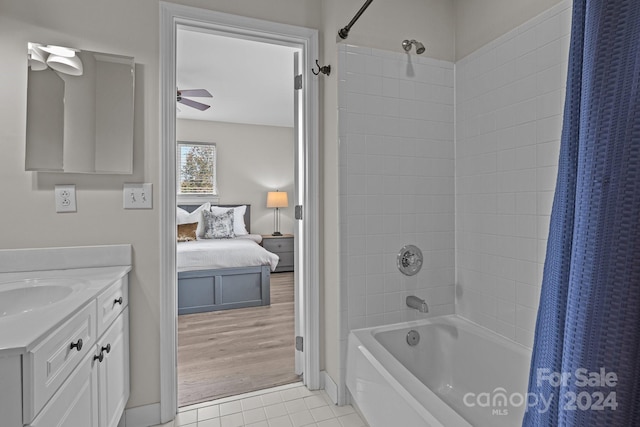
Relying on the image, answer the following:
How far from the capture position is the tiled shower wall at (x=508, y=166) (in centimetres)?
151

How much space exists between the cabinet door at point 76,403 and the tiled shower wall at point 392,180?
1160mm

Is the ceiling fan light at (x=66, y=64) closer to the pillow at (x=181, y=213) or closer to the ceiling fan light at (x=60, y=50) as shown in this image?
the ceiling fan light at (x=60, y=50)

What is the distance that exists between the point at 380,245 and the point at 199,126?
4.90 metres

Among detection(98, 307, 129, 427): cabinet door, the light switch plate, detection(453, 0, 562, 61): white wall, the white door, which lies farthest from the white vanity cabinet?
detection(453, 0, 562, 61): white wall

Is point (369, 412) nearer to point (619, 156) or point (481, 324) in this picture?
point (481, 324)

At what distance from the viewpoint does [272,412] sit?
1843 millimetres

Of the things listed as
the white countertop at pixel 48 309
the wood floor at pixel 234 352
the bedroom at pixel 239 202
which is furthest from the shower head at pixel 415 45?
the wood floor at pixel 234 352

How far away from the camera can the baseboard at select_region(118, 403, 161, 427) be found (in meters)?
1.71

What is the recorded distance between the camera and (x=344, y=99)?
6.09 feet

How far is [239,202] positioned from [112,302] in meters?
4.68

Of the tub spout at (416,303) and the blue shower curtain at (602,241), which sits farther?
the tub spout at (416,303)

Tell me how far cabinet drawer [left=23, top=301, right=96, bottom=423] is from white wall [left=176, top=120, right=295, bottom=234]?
4909 mm

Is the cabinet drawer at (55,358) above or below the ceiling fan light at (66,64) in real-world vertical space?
below

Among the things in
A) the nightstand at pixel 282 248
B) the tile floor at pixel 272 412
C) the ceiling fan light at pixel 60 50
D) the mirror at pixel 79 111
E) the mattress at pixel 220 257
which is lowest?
the tile floor at pixel 272 412
